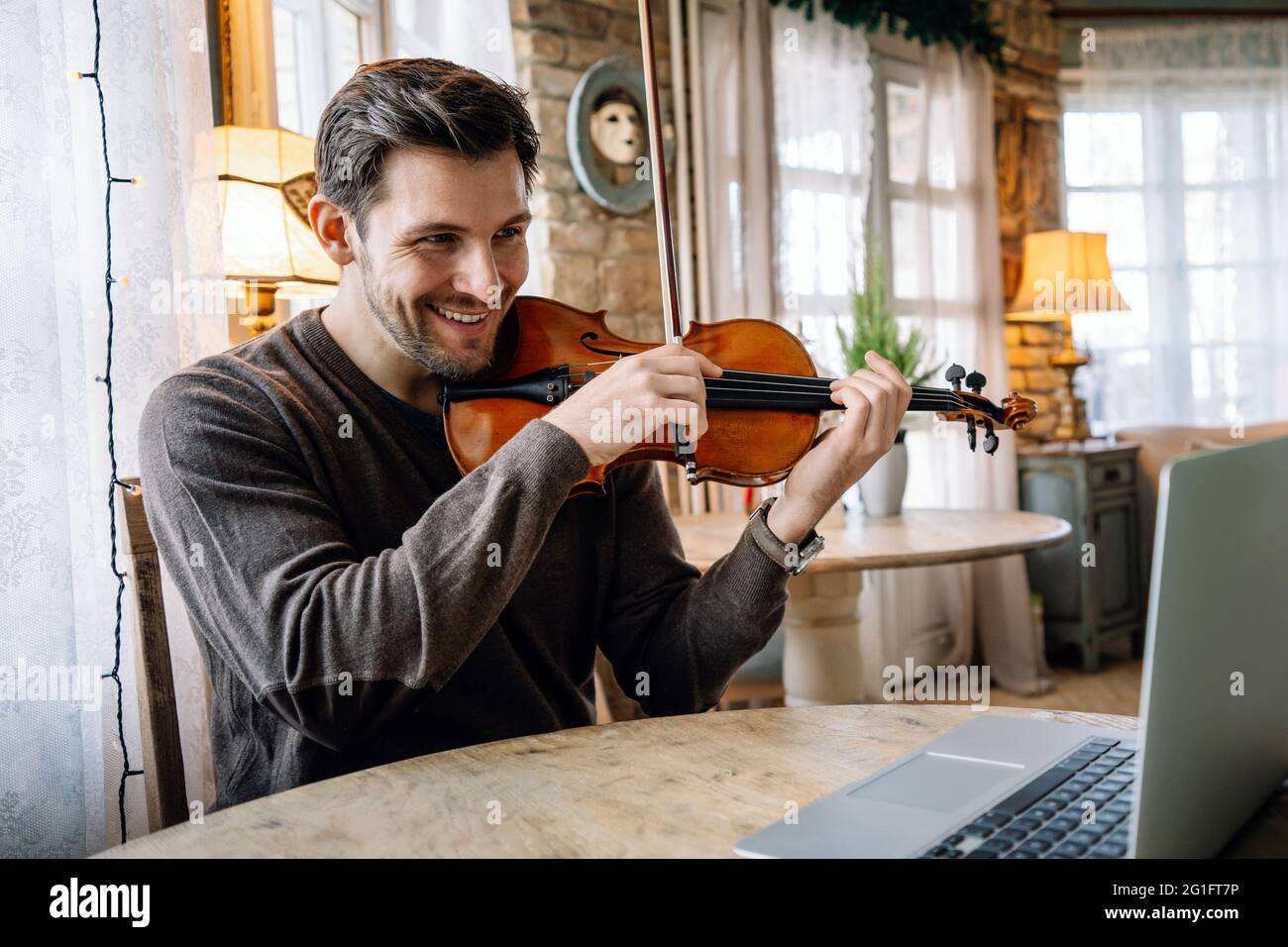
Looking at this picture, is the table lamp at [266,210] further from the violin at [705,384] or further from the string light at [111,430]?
the violin at [705,384]

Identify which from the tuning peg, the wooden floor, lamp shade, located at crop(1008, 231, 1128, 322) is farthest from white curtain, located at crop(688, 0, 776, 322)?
the tuning peg

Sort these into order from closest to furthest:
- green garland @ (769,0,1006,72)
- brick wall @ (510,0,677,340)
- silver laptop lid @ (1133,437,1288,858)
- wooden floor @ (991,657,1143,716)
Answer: silver laptop lid @ (1133,437,1288,858)
brick wall @ (510,0,677,340)
wooden floor @ (991,657,1143,716)
green garland @ (769,0,1006,72)

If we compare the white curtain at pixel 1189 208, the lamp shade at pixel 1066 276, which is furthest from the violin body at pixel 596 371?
the white curtain at pixel 1189 208

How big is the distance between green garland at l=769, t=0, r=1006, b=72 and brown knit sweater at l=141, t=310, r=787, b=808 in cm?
276

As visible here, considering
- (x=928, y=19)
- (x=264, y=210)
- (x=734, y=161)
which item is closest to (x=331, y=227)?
(x=264, y=210)

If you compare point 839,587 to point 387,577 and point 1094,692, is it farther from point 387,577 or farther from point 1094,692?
point 1094,692

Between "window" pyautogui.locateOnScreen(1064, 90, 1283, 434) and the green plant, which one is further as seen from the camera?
"window" pyautogui.locateOnScreen(1064, 90, 1283, 434)

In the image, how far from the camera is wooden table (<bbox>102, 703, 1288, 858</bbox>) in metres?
0.71

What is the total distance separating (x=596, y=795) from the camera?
31.2 inches

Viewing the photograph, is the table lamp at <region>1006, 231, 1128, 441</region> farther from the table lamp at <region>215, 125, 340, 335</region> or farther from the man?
the man

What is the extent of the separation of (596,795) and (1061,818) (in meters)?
0.32

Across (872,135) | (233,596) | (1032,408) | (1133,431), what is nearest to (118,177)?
(233,596)

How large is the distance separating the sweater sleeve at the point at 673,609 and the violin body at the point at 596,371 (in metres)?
0.09

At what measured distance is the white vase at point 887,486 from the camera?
2.71 metres
